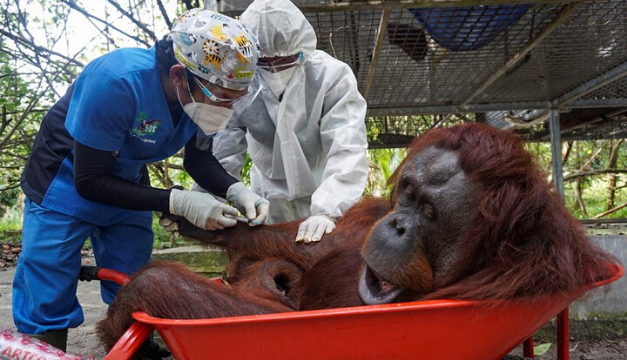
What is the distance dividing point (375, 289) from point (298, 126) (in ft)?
4.72

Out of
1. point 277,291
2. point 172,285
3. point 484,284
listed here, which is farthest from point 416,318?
point 277,291

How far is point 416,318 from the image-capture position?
1.02 m

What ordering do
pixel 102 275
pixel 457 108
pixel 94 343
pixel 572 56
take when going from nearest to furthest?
pixel 102 275
pixel 94 343
pixel 572 56
pixel 457 108

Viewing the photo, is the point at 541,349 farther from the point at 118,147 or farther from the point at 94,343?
the point at 94,343

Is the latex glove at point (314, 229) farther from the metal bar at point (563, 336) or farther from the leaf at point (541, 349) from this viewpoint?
the leaf at point (541, 349)

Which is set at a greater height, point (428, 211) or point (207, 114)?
point (207, 114)

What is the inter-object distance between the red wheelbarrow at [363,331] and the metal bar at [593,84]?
2.93 m

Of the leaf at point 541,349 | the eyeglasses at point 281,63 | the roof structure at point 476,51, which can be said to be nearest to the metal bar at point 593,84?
the roof structure at point 476,51

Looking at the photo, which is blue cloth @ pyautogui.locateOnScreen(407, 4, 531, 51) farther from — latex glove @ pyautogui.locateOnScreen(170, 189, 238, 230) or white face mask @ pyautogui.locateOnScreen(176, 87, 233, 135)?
latex glove @ pyautogui.locateOnScreen(170, 189, 238, 230)

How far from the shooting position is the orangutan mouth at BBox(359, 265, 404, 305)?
1.34 meters

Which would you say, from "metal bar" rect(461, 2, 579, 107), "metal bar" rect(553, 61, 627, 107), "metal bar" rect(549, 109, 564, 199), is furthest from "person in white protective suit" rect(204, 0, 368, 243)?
"metal bar" rect(549, 109, 564, 199)

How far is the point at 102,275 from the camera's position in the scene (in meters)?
1.90

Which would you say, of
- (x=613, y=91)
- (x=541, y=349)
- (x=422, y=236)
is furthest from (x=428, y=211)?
(x=613, y=91)

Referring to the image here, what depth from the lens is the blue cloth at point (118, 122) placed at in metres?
1.87
